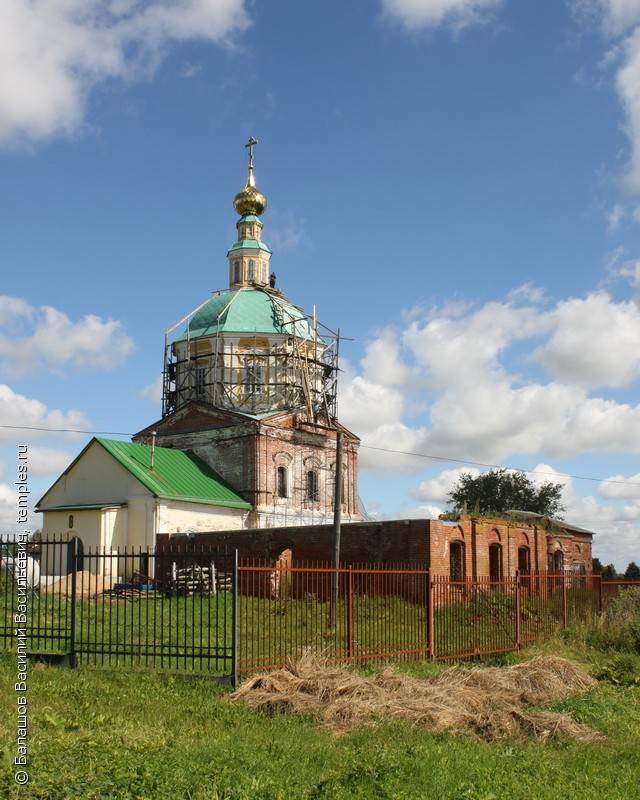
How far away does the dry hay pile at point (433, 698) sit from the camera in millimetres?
9477

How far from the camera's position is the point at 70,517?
96.3ft

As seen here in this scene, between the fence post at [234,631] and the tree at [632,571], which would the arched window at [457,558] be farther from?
the tree at [632,571]

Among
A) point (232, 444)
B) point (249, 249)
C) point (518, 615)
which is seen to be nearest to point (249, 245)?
point (249, 249)

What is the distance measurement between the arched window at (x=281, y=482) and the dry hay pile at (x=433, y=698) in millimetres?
20798

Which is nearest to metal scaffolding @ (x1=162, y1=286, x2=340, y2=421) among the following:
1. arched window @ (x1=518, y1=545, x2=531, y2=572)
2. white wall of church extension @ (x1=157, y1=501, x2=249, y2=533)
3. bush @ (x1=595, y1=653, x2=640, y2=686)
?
white wall of church extension @ (x1=157, y1=501, x2=249, y2=533)

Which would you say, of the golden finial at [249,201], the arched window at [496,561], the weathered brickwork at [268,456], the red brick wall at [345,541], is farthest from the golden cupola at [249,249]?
the arched window at [496,561]

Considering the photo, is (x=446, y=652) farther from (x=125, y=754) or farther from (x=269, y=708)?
(x=125, y=754)

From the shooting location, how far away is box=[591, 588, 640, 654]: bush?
1656cm

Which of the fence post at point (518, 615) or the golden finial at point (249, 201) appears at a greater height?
the golden finial at point (249, 201)

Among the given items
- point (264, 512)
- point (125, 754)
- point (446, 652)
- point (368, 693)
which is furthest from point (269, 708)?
point (264, 512)

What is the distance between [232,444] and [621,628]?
730 inches

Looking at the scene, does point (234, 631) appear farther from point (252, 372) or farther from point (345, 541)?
point (252, 372)

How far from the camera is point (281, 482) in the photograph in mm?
33250

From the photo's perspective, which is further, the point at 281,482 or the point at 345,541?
the point at 281,482
